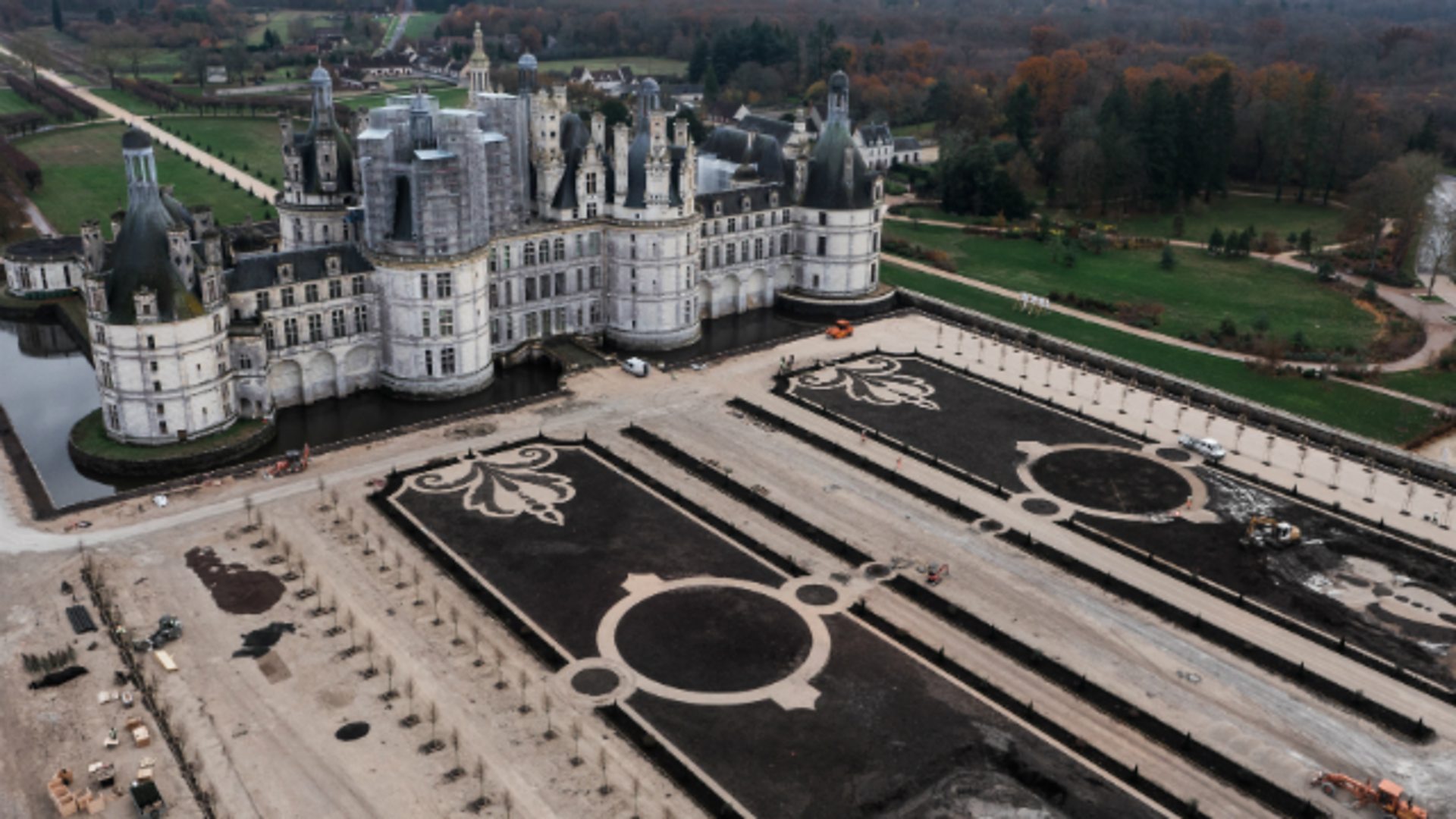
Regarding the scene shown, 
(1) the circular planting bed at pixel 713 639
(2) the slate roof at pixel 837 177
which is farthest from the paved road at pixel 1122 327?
(1) the circular planting bed at pixel 713 639

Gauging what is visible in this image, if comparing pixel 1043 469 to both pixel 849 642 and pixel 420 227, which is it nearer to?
pixel 849 642

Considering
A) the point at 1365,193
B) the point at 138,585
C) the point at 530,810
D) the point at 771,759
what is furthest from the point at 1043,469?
the point at 1365,193

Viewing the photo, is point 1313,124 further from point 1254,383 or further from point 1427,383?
point 1254,383

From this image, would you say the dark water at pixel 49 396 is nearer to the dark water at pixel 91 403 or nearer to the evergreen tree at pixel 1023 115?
the dark water at pixel 91 403

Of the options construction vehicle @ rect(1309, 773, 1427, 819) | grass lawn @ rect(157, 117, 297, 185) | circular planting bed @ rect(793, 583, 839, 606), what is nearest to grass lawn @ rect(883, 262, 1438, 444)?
construction vehicle @ rect(1309, 773, 1427, 819)

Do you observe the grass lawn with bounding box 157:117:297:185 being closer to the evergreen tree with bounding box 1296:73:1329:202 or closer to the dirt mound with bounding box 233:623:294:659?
the dirt mound with bounding box 233:623:294:659
